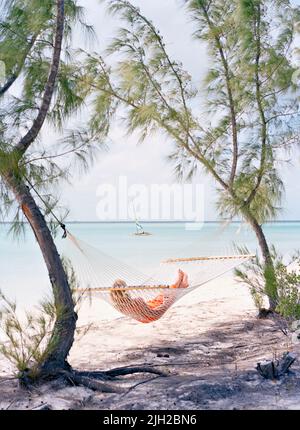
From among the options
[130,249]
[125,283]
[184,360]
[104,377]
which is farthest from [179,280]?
[130,249]

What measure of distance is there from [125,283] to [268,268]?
980 mm

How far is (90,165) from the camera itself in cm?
316

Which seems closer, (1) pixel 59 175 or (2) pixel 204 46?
(1) pixel 59 175

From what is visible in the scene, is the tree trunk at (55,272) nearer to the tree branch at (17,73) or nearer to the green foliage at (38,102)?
the green foliage at (38,102)

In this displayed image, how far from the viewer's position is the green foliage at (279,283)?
3.13m

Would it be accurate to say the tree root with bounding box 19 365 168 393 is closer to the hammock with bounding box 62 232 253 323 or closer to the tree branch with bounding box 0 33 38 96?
the hammock with bounding box 62 232 253 323

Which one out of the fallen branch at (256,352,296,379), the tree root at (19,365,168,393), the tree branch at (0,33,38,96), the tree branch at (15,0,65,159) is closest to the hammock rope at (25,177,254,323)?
the tree branch at (15,0,65,159)

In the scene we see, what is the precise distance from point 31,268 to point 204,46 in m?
7.46

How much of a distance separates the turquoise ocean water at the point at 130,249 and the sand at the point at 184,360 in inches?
21.2

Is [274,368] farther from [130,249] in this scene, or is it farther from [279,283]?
[130,249]

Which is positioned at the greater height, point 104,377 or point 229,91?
point 229,91

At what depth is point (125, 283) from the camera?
3541 mm
